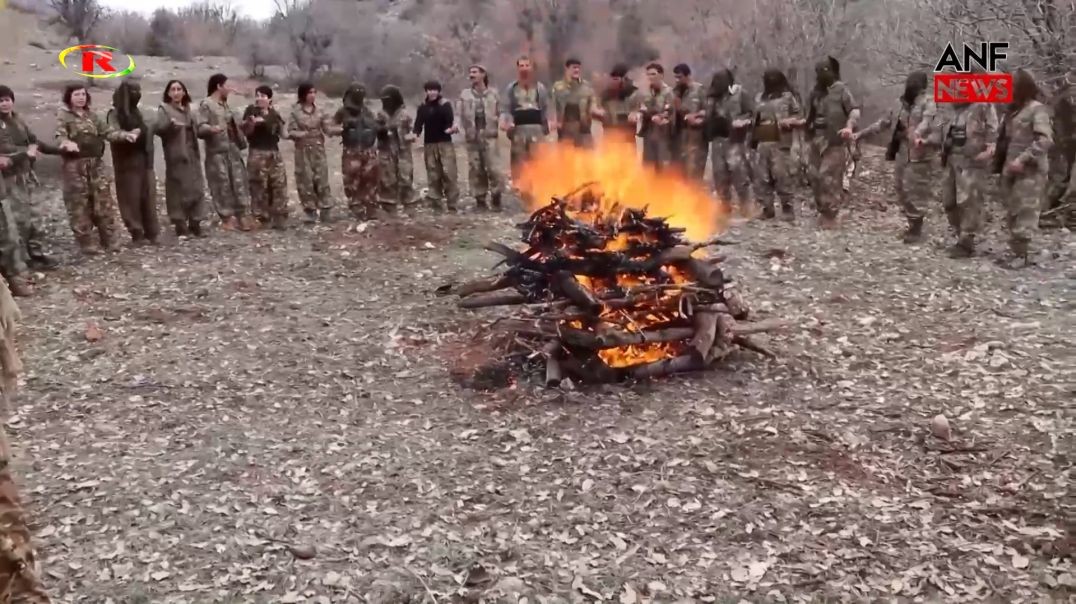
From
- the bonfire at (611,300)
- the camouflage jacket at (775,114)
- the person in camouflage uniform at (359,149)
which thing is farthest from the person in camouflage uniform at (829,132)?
the person in camouflage uniform at (359,149)

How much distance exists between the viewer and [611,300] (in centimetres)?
645

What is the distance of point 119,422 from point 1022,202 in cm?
957

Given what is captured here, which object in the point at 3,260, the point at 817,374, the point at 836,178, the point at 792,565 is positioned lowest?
the point at 792,565

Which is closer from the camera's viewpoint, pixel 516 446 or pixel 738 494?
pixel 738 494

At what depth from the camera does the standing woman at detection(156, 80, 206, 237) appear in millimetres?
10508

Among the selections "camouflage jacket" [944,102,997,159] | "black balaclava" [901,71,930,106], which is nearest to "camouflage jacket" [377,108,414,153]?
"black balaclava" [901,71,930,106]

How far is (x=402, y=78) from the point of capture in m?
22.5

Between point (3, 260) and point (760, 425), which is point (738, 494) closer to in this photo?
point (760, 425)

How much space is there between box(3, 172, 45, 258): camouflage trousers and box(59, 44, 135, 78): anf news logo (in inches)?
476

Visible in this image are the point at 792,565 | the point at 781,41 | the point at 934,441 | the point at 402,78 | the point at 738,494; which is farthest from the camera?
the point at 402,78

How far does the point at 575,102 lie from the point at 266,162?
4661 millimetres

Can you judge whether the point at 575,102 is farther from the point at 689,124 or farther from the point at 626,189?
the point at 626,189

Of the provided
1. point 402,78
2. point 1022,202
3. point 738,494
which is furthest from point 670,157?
point 402,78

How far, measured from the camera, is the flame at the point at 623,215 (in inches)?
261
